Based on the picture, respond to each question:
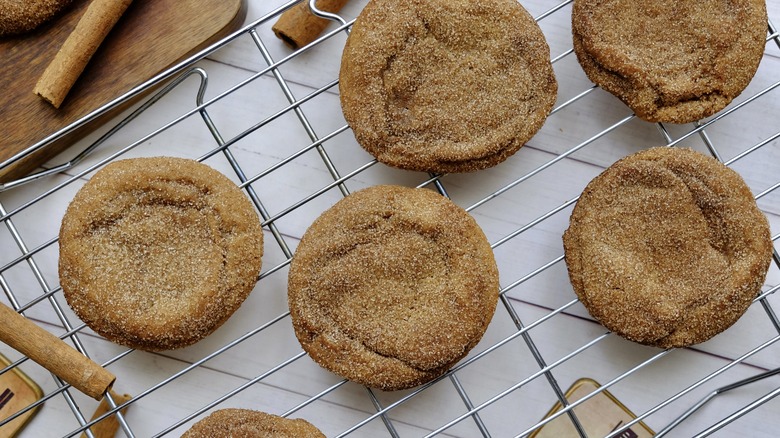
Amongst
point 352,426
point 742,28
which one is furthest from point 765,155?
point 352,426

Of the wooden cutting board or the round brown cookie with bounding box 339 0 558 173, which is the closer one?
the round brown cookie with bounding box 339 0 558 173

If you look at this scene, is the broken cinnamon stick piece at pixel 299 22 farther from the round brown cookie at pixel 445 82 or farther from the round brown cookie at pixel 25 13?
the round brown cookie at pixel 25 13

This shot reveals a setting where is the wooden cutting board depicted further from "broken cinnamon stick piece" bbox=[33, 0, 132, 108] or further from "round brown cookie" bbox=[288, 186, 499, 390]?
"round brown cookie" bbox=[288, 186, 499, 390]

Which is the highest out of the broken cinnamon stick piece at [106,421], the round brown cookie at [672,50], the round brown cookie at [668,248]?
the round brown cookie at [672,50]

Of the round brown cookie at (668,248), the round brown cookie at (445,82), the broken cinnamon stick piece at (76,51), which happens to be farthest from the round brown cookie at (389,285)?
the broken cinnamon stick piece at (76,51)

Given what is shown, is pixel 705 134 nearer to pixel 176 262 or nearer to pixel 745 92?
pixel 745 92

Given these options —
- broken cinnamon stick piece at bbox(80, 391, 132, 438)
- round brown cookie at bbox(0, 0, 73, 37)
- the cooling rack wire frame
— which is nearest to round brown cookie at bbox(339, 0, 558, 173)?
the cooling rack wire frame
